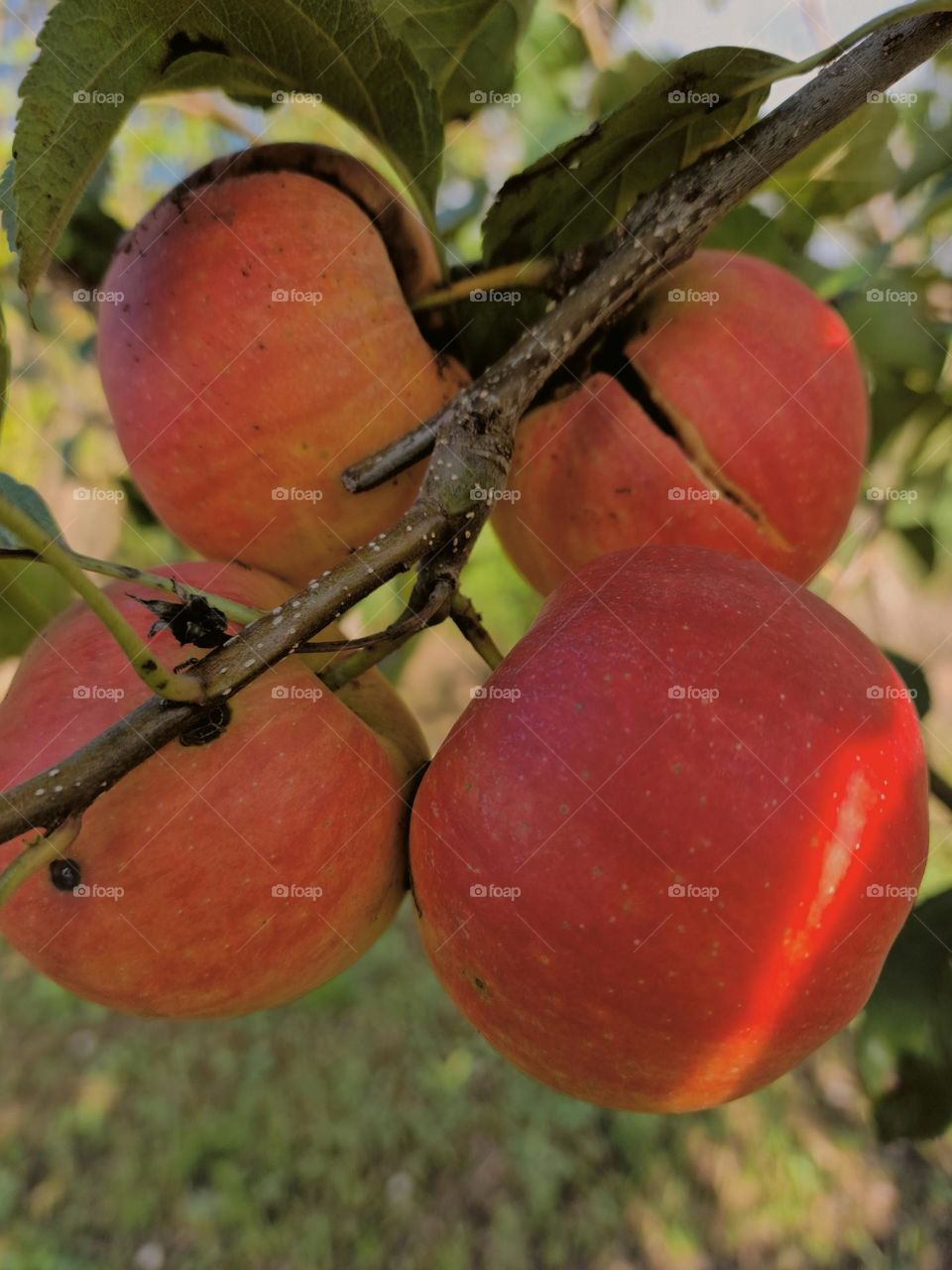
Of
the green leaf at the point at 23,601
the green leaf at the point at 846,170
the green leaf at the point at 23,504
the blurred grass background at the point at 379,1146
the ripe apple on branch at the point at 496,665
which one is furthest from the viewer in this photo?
the blurred grass background at the point at 379,1146

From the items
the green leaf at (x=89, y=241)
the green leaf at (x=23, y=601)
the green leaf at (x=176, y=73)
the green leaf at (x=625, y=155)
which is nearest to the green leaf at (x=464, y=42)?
the green leaf at (x=176, y=73)

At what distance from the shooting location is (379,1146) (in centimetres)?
257

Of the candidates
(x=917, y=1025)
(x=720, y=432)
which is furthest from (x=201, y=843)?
(x=917, y=1025)

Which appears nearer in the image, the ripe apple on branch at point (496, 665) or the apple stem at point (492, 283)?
the ripe apple on branch at point (496, 665)

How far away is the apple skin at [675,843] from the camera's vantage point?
64 centimetres

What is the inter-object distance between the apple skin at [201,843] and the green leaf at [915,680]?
685mm

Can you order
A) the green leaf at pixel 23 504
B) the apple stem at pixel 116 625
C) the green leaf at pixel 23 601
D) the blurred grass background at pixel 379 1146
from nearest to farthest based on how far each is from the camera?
the apple stem at pixel 116 625, the green leaf at pixel 23 504, the green leaf at pixel 23 601, the blurred grass background at pixel 379 1146

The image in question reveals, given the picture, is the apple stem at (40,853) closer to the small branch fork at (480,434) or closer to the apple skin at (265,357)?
the small branch fork at (480,434)

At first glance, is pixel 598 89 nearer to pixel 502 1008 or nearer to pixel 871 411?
pixel 871 411

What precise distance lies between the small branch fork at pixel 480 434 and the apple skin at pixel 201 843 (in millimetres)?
95

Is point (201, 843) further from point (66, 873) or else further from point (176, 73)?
point (176, 73)

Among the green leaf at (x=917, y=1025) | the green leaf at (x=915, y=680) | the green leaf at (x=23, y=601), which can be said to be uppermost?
the green leaf at (x=23, y=601)

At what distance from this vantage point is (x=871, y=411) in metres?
1.34

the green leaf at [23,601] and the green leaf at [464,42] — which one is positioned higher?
the green leaf at [464,42]
